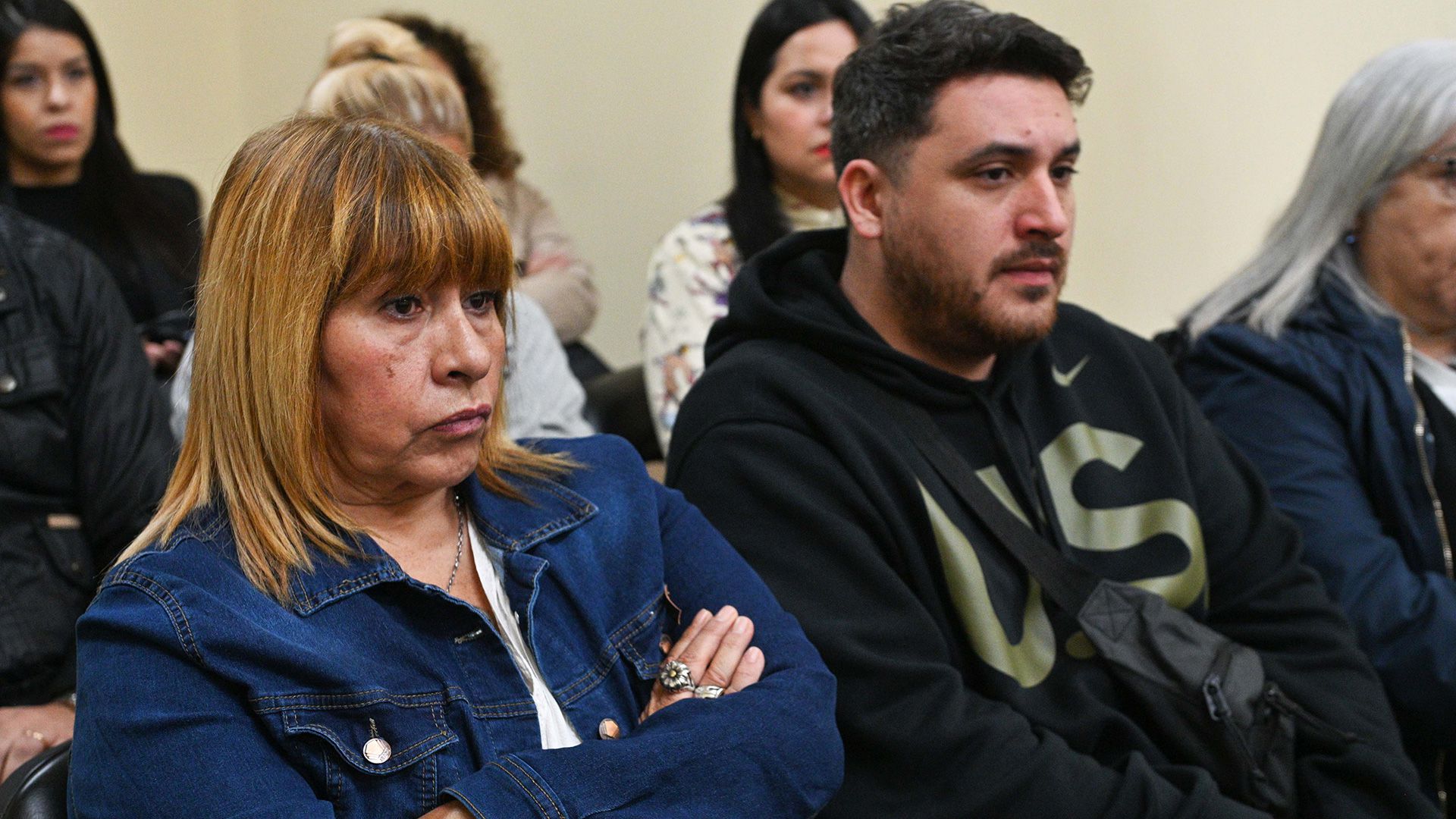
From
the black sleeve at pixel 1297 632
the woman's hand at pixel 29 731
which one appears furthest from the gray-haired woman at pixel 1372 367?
the woman's hand at pixel 29 731

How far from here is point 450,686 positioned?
1226mm

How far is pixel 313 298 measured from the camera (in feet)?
3.94

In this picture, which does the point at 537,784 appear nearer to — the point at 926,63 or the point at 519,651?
the point at 519,651

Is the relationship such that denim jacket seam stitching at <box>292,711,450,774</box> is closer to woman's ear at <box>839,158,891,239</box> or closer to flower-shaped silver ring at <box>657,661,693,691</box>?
flower-shaped silver ring at <box>657,661,693,691</box>

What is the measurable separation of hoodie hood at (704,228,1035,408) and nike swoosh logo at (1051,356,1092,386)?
6 cm

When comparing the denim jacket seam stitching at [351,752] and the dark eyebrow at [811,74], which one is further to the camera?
the dark eyebrow at [811,74]

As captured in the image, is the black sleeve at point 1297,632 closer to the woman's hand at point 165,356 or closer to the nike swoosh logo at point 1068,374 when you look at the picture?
the nike swoosh logo at point 1068,374

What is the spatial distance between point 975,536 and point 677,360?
1.06 metres

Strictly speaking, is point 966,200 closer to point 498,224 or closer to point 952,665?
point 952,665

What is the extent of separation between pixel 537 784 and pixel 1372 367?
5.18ft

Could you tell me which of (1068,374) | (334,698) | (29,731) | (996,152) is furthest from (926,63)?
(29,731)

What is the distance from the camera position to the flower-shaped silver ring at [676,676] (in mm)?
1355

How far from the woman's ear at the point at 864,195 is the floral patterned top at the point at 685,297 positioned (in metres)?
0.73

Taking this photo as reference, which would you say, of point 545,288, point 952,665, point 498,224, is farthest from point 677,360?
point 498,224
